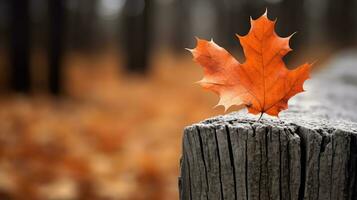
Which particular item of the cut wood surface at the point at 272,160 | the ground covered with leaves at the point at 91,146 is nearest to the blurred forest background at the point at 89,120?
the ground covered with leaves at the point at 91,146

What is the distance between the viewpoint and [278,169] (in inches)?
47.6

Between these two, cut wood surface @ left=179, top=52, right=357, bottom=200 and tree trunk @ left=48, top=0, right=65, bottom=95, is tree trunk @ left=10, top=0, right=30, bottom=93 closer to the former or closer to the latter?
tree trunk @ left=48, top=0, right=65, bottom=95

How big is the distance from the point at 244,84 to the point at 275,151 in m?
0.22

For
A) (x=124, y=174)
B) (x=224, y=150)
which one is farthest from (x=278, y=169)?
(x=124, y=174)

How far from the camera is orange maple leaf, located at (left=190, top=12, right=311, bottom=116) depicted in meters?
1.25

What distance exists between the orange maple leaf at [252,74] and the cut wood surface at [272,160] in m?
0.08

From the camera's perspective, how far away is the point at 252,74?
1.28 metres

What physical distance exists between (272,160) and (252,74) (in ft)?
0.84

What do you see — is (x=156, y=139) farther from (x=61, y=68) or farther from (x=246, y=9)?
(x=246, y=9)

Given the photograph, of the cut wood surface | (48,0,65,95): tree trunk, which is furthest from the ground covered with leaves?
the cut wood surface

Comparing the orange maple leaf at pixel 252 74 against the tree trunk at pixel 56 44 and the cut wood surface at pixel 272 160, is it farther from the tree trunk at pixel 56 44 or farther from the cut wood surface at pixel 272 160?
the tree trunk at pixel 56 44

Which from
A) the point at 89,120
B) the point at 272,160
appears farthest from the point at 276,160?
the point at 89,120

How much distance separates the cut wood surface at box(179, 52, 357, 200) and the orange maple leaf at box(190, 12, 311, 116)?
3.0 inches

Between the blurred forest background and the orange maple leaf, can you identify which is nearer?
the orange maple leaf
